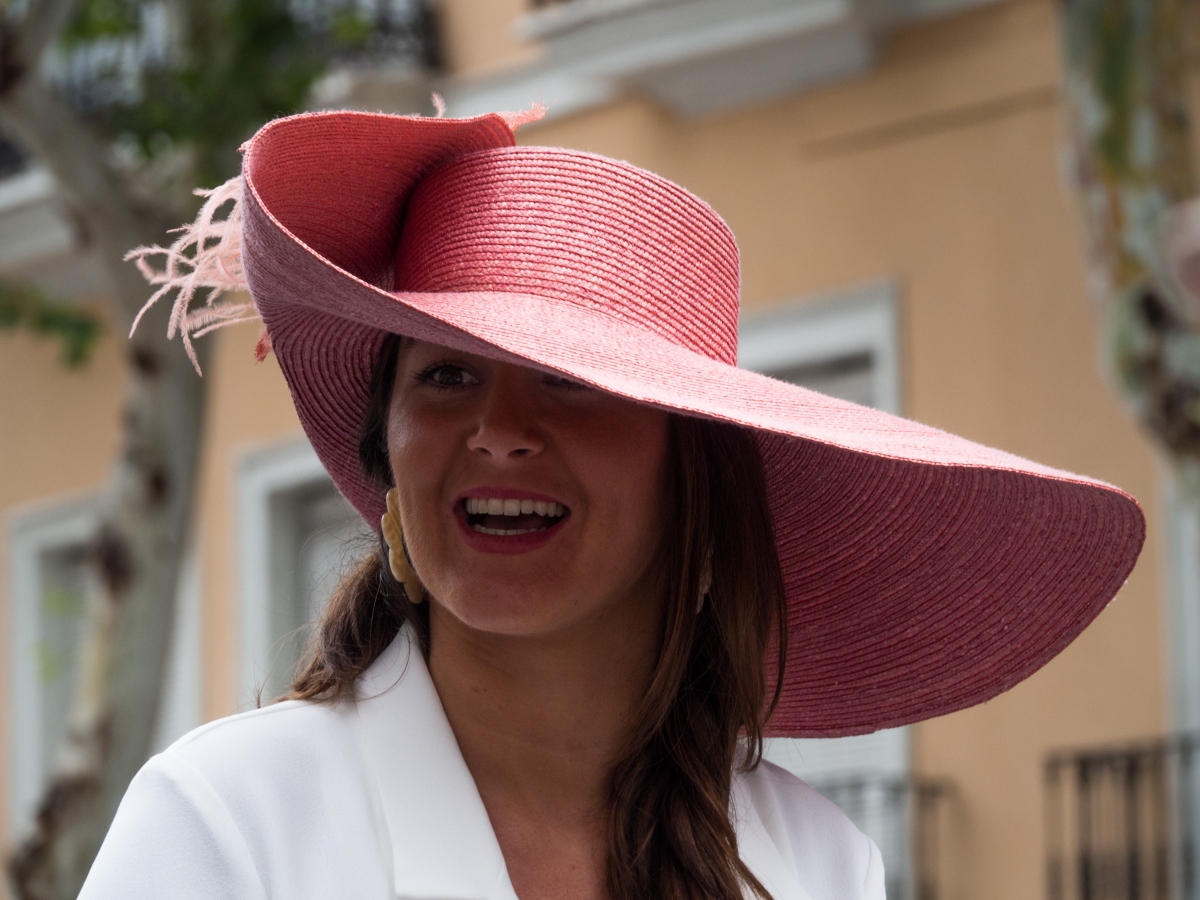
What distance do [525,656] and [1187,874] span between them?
19.3 feet

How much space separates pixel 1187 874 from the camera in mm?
7578

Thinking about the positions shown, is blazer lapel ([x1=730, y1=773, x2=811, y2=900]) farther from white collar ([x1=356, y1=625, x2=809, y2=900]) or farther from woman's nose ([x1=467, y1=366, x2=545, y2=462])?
woman's nose ([x1=467, y1=366, x2=545, y2=462])

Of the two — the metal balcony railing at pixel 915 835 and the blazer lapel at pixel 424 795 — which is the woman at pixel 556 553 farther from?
the metal balcony railing at pixel 915 835

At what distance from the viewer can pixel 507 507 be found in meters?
2.26

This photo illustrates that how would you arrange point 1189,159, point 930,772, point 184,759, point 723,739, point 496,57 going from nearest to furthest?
point 184,759
point 723,739
point 1189,159
point 930,772
point 496,57

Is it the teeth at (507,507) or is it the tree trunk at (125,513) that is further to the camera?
the tree trunk at (125,513)

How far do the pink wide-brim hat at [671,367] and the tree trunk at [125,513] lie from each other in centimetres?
421

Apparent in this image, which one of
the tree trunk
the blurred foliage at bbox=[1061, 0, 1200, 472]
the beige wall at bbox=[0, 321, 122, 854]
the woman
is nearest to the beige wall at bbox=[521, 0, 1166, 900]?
the blurred foliage at bbox=[1061, 0, 1200, 472]

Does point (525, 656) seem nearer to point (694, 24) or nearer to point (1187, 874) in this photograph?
point (1187, 874)

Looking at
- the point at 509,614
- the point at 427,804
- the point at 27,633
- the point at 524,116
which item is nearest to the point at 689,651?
the point at 509,614

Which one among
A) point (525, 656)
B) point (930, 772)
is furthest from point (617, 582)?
point (930, 772)

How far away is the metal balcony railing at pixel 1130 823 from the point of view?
7.57 metres

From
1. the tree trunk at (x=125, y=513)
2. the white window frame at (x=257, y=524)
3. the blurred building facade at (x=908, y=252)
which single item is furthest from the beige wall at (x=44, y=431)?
the tree trunk at (x=125, y=513)

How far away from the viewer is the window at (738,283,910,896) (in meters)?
8.52
